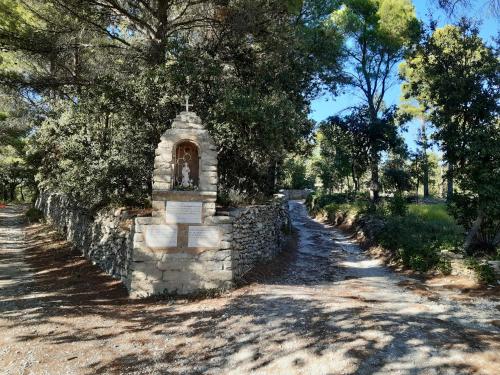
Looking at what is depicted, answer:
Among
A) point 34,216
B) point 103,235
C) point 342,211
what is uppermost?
point 342,211

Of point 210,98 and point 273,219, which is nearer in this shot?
point 210,98

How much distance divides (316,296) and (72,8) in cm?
1141

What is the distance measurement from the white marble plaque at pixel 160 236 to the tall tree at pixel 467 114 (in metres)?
7.78

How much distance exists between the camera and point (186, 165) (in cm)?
903

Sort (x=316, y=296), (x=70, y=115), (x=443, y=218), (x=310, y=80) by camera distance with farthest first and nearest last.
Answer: (x=310, y=80)
(x=443, y=218)
(x=70, y=115)
(x=316, y=296)

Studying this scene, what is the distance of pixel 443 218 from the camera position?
15945 millimetres

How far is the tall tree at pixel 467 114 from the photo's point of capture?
9.94 meters

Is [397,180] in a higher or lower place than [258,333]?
higher

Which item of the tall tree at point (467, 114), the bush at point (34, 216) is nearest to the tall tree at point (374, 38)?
the tall tree at point (467, 114)

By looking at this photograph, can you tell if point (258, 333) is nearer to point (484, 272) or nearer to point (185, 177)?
point (185, 177)

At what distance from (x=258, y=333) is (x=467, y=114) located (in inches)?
388

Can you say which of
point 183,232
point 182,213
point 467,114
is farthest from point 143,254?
point 467,114

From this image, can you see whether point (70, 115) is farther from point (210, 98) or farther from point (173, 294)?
point (173, 294)

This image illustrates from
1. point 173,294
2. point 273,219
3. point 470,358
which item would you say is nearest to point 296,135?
point 273,219
